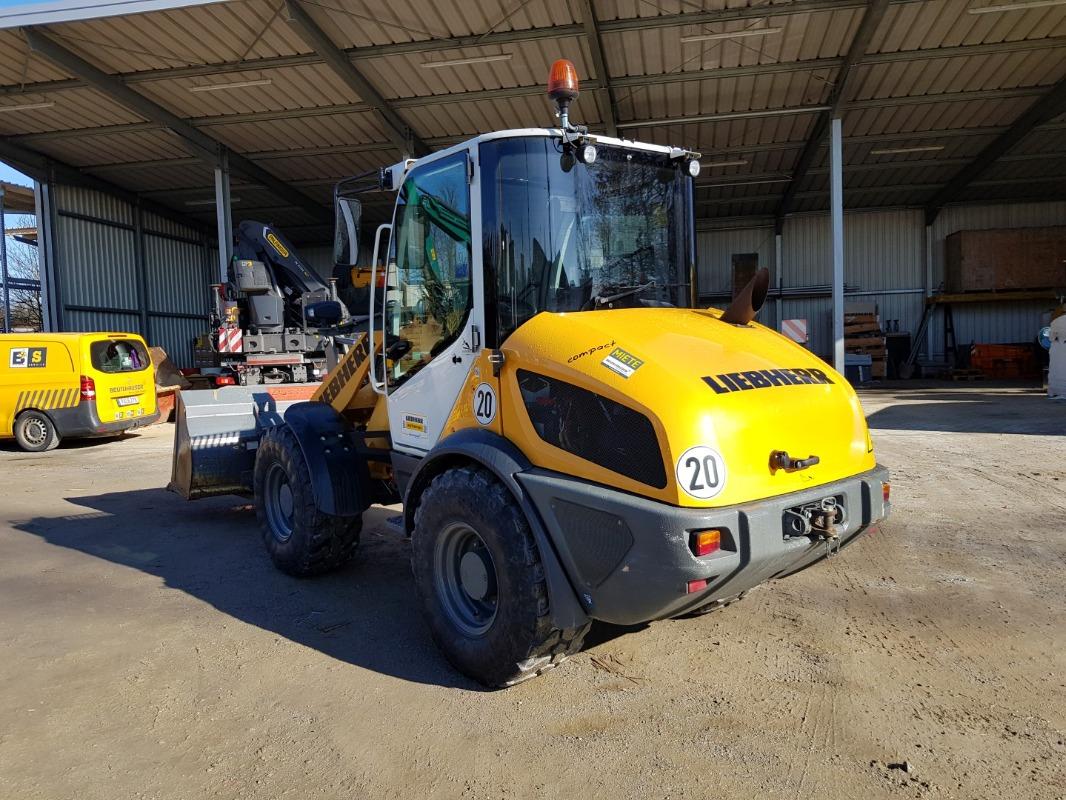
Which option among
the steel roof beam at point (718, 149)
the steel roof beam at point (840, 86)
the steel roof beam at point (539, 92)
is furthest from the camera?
the steel roof beam at point (718, 149)

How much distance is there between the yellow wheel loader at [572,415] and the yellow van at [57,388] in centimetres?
884

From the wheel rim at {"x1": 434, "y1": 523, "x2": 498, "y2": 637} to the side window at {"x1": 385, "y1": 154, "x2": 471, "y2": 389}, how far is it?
0.99 metres

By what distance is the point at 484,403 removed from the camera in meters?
3.33

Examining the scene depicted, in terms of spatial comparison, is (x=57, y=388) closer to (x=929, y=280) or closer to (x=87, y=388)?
(x=87, y=388)

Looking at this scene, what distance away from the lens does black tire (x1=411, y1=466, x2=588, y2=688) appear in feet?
9.68

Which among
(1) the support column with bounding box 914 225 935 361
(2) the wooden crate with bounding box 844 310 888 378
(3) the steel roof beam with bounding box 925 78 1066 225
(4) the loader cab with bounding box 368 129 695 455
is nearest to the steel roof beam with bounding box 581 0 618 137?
(3) the steel roof beam with bounding box 925 78 1066 225

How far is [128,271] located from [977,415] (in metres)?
23.6

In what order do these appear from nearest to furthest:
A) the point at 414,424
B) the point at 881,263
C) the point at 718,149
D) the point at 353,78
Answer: the point at 414,424
the point at 353,78
the point at 718,149
the point at 881,263

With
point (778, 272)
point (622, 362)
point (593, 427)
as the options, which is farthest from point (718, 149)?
point (593, 427)

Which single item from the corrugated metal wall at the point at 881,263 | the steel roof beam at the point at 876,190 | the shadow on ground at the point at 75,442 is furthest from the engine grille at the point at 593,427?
the corrugated metal wall at the point at 881,263

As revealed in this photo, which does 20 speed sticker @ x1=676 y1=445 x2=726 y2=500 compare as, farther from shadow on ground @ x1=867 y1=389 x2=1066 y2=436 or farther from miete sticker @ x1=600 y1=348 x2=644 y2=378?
shadow on ground @ x1=867 y1=389 x2=1066 y2=436

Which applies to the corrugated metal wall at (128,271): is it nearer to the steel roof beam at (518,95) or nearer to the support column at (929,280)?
the steel roof beam at (518,95)

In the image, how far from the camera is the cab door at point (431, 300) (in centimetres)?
348

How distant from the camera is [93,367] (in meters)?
11.5
